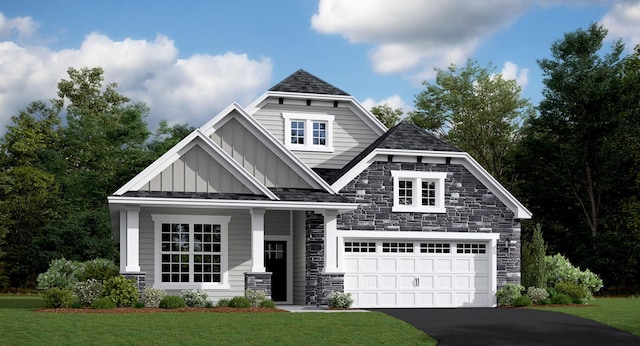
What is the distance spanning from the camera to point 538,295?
1021 inches

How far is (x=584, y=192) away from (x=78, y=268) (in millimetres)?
27447

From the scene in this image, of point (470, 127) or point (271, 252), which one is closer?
point (271, 252)

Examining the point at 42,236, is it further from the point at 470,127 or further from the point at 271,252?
the point at 470,127

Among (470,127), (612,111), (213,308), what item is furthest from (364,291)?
(470,127)

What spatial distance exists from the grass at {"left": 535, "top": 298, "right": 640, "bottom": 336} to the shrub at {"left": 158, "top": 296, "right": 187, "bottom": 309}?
10.6 m

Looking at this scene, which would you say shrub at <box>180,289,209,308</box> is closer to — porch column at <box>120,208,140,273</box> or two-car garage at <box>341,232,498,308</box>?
porch column at <box>120,208,140,273</box>

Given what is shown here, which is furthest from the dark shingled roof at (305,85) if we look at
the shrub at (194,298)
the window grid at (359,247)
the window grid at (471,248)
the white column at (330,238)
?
the shrub at (194,298)

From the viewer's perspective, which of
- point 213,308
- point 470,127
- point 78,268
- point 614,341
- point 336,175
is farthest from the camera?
point 470,127

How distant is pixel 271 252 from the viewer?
89.2 ft

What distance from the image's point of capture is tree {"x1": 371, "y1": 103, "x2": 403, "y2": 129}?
50.8 meters

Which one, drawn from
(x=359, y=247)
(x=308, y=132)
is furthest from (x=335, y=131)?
(x=359, y=247)

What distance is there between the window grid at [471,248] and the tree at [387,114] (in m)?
23.9

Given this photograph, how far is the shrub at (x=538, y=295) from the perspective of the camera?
25.8 meters

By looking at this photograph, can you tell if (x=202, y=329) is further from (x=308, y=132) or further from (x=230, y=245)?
(x=308, y=132)
